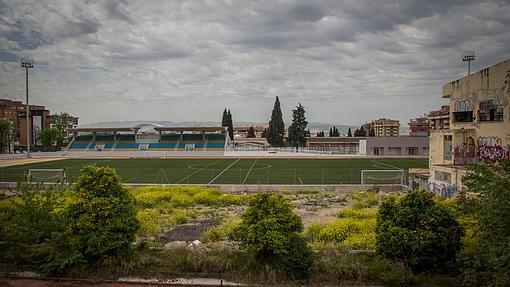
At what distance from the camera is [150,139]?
79312 mm

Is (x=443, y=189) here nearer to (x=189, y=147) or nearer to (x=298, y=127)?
(x=189, y=147)

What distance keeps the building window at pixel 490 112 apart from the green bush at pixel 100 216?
20.6 metres

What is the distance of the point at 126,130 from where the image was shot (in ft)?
255

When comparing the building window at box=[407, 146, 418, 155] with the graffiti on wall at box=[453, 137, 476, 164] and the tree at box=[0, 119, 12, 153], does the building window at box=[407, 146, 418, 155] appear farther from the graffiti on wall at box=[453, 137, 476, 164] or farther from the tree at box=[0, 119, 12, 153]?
the tree at box=[0, 119, 12, 153]

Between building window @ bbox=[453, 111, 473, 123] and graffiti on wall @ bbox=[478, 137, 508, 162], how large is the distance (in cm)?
161

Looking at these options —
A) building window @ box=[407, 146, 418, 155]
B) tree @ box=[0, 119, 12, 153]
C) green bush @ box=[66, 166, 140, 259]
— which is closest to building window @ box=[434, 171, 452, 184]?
green bush @ box=[66, 166, 140, 259]

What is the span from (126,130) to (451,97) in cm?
6349

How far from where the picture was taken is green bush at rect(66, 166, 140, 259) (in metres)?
10.4

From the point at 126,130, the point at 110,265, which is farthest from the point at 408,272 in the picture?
the point at 126,130

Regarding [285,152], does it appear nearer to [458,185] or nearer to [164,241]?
[458,185]

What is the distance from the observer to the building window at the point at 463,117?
25058mm

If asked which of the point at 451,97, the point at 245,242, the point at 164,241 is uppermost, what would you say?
the point at 451,97

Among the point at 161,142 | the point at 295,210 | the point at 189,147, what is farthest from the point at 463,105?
the point at 161,142

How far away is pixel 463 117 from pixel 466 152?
230cm
